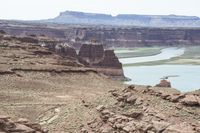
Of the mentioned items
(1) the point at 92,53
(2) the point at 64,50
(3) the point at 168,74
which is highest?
(2) the point at 64,50

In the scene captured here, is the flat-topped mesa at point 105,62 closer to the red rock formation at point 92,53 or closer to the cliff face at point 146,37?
the red rock formation at point 92,53

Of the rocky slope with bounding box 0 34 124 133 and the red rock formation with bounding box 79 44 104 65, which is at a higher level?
the rocky slope with bounding box 0 34 124 133

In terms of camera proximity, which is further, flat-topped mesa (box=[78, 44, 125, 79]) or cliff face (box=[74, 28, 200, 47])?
cliff face (box=[74, 28, 200, 47])

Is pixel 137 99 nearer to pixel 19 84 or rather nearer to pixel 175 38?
pixel 19 84

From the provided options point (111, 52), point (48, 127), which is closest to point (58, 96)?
point (48, 127)

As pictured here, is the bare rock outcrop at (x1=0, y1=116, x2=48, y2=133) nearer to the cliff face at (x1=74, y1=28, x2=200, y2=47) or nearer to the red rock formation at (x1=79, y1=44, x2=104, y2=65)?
the red rock formation at (x1=79, y1=44, x2=104, y2=65)

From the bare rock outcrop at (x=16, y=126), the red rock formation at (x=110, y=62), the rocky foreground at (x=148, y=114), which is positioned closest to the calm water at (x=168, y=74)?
the red rock formation at (x=110, y=62)

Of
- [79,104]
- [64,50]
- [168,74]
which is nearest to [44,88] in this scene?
[79,104]

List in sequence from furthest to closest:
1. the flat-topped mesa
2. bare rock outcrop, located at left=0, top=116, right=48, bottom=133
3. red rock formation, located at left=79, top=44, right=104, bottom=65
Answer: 1. red rock formation, located at left=79, top=44, right=104, bottom=65
2. the flat-topped mesa
3. bare rock outcrop, located at left=0, top=116, right=48, bottom=133

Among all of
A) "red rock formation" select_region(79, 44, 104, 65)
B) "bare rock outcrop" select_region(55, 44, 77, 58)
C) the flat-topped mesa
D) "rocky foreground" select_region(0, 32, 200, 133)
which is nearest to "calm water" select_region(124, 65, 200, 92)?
the flat-topped mesa

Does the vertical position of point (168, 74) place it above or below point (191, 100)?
below

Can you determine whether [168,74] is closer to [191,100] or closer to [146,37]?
[191,100]
